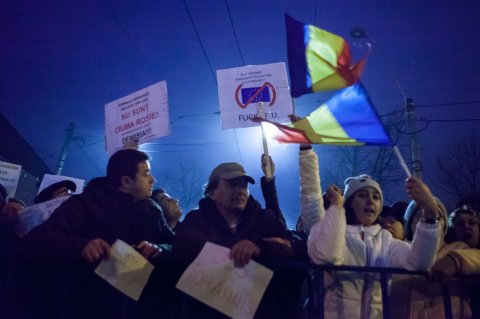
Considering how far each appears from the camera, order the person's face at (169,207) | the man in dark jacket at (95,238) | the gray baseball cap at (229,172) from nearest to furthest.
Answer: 1. the man in dark jacket at (95,238)
2. the gray baseball cap at (229,172)
3. the person's face at (169,207)

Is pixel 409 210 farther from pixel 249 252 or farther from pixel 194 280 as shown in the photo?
pixel 194 280

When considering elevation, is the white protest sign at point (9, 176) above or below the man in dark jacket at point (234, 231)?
above

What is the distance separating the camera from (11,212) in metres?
3.39

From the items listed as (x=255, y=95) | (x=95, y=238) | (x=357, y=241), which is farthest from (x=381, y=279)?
(x=255, y=95)

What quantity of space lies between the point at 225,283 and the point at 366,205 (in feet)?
4.29

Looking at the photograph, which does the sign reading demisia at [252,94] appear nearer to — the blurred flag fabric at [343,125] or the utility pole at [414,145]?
the blurred flag fabric at [343,125]

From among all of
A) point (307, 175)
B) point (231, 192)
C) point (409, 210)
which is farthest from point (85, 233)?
point (409, 210)

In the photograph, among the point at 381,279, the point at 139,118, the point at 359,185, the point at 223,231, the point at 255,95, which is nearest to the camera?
the point at 381,279

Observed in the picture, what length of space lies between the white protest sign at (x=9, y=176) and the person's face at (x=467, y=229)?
598 cm

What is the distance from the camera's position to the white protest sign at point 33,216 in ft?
10.5

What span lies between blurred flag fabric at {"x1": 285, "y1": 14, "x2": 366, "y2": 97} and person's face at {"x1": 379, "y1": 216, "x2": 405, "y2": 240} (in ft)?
5.11

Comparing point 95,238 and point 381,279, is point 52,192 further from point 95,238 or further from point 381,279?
point 381,279

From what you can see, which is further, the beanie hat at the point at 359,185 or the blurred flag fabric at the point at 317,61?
the beanie hat at the point at 359,185

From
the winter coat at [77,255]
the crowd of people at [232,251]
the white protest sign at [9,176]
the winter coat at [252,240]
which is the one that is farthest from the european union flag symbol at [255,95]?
the white protest sign at [9,176]
